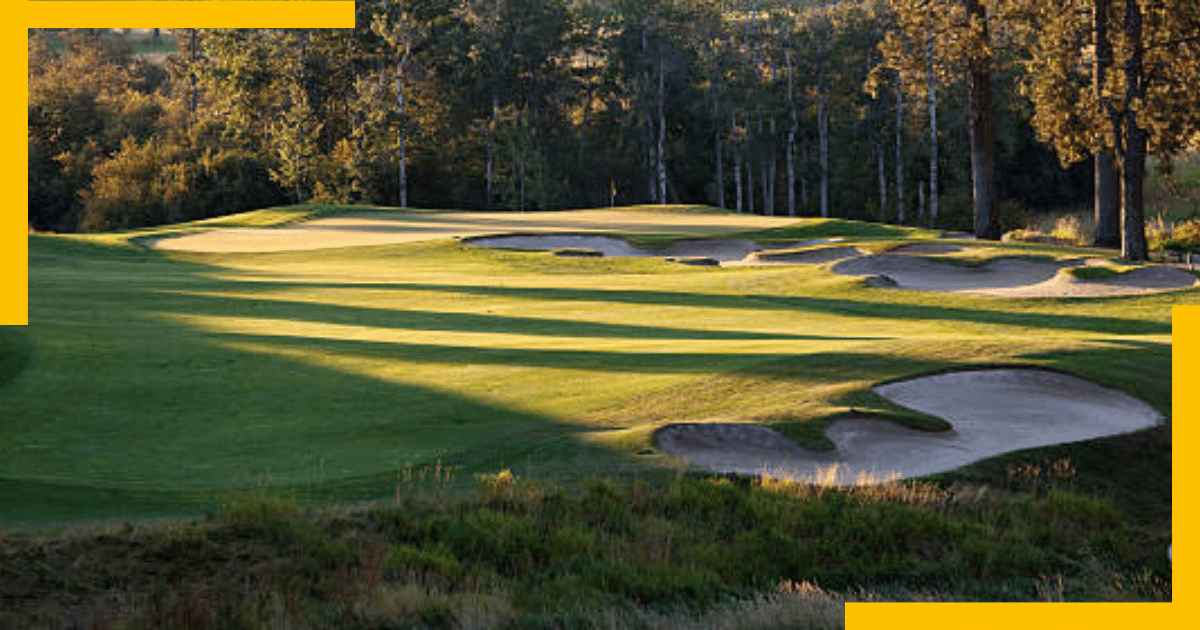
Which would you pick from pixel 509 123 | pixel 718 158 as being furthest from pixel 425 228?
pixel 718 158

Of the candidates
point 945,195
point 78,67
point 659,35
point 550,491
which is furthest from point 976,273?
point 78,67

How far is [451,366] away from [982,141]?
87.4 ft

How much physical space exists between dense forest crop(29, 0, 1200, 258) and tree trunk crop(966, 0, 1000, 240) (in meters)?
26.6

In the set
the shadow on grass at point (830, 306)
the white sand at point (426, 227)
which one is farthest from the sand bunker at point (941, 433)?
the white sand at point (426, 227)

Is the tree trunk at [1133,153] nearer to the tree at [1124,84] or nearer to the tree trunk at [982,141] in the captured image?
the tree at [1124,84]

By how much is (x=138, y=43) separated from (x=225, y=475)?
15137 cm

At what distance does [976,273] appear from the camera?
31688mm

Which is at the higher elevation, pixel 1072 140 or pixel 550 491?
pixel 1072 140

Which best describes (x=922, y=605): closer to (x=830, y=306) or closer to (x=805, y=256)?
(x=830, y=306)

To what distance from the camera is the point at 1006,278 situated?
31.2 meters

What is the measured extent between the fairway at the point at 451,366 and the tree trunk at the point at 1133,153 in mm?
1369

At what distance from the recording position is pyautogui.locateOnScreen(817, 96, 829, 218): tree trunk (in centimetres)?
8200

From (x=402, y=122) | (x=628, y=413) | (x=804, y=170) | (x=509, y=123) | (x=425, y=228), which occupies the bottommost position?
(x=628, y=413)

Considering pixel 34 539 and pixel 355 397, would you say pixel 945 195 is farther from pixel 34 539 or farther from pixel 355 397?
pixel 34 539
